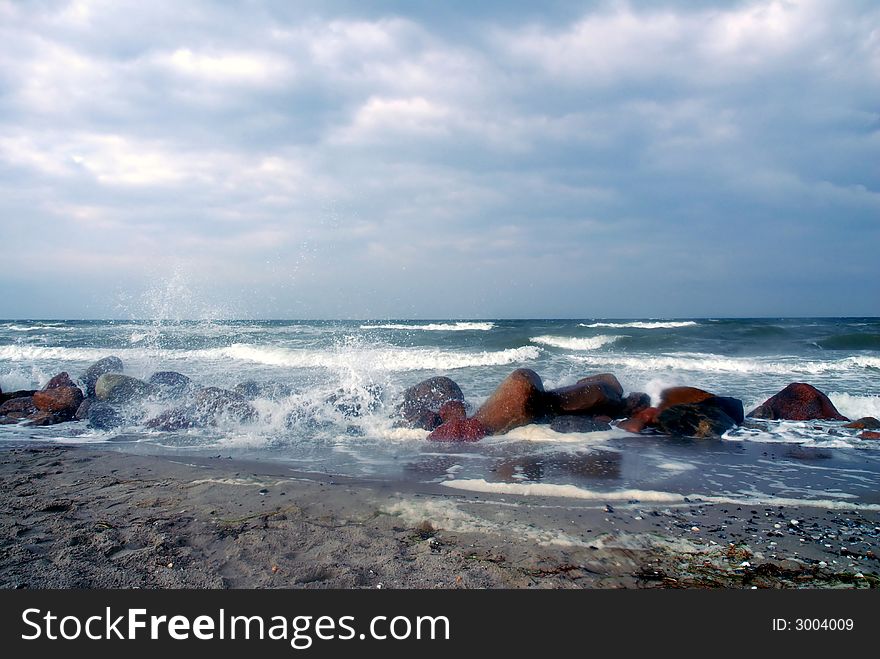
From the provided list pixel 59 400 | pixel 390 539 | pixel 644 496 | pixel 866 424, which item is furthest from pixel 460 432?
pixel 59 400

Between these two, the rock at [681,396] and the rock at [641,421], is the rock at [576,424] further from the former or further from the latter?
the rock at [681,396]

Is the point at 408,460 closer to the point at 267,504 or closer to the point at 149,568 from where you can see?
the point at 267,504

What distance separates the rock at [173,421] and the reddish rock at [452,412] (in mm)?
4187

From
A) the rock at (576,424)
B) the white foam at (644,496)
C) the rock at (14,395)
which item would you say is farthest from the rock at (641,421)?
the rock at (14,395)

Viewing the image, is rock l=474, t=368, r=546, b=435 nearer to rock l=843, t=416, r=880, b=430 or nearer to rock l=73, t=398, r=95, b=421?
rock l=843, t=416, r=880, b=430

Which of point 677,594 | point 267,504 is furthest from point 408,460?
point 677,594

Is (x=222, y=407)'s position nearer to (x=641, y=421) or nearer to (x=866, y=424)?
(x=641, y=421)

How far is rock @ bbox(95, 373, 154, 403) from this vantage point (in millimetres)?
9969

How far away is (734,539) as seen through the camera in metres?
3.90

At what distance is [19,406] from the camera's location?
960cm

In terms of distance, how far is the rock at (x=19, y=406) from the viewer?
31.1 feet

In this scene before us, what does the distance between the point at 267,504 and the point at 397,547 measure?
62.9 inches

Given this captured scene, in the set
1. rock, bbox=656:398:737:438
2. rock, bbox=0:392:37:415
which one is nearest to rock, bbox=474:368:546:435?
rock, bbox=656:398:737:438

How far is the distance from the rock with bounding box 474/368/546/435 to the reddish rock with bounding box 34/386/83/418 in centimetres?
763
